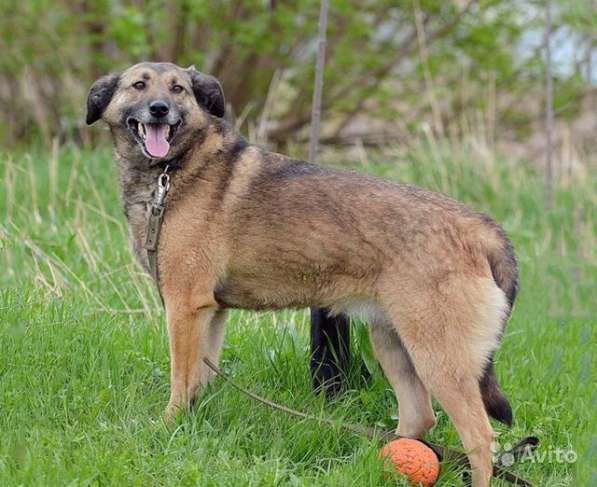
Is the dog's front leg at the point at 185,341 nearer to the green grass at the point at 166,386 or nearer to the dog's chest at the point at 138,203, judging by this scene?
the green grass at the point at 166,386

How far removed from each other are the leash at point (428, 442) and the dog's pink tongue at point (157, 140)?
3.18 ft

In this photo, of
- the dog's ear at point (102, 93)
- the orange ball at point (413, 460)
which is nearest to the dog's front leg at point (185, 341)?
the orange ball at point (413, 460)

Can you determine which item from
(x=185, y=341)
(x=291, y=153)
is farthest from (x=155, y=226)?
(x=291, y=153)

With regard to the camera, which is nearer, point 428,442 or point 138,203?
point 428,442

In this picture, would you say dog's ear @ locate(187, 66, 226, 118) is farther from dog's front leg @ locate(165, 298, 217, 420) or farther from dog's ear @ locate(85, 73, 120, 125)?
dog's front leg @ locate(165, 298, 217, 420)

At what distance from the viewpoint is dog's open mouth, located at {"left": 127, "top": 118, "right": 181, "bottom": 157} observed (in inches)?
172

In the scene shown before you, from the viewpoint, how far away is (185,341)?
4.28 meters

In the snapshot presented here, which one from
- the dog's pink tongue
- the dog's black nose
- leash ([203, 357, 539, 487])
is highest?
the dog's black nose

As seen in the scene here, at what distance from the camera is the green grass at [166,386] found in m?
3.80

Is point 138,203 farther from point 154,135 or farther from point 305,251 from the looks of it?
point 305,251

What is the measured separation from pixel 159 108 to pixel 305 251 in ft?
3.04

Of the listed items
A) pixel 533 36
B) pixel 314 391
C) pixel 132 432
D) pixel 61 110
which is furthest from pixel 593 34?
pixel 132 432

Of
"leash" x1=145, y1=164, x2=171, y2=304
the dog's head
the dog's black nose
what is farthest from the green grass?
the dog's black nose

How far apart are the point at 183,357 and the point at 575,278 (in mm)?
A: 4043
